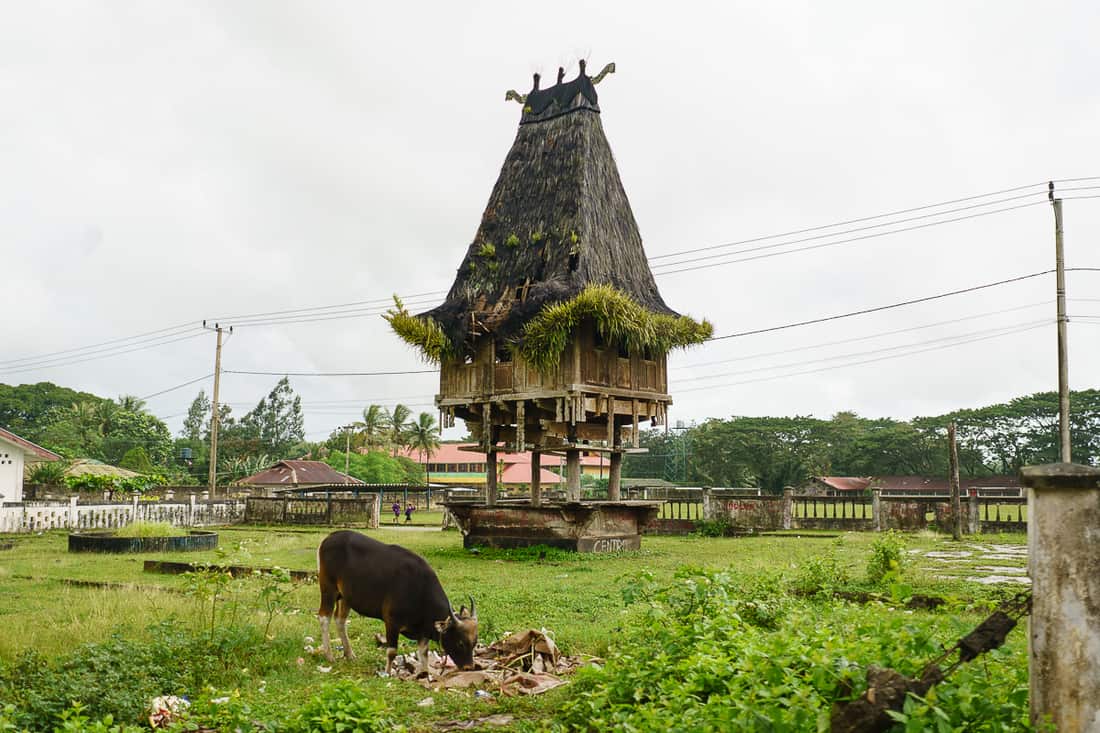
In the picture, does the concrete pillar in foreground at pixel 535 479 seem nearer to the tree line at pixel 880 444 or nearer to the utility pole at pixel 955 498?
the utility pole at pixel 955 498

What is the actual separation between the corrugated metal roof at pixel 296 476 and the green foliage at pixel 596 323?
40557 millimetres

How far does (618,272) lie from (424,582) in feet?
44.4

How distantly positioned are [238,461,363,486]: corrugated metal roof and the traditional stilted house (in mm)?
38345

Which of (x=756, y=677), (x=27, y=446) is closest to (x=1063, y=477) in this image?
(x=756, y=677)

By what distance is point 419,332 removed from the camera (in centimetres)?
2002

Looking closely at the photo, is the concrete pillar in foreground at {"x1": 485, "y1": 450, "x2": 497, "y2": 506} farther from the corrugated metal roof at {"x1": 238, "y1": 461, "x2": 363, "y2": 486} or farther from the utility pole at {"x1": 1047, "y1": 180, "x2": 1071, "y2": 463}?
the corrugated metal roof at {"x1": 238, "y1": 461, "x2": 363, "y2": 486}

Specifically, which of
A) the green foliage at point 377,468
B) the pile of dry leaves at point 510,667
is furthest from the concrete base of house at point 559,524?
the green foliage at point 377,468

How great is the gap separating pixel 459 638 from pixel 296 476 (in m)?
53.8

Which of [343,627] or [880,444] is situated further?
[880,444]

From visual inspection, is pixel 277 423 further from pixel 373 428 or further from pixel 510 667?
pixel 510 667

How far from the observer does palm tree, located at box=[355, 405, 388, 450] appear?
266ft

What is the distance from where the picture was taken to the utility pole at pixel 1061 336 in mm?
22484

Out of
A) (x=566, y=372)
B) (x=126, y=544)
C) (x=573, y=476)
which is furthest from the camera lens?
(x=126, y=544)

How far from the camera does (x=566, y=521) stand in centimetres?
1897
